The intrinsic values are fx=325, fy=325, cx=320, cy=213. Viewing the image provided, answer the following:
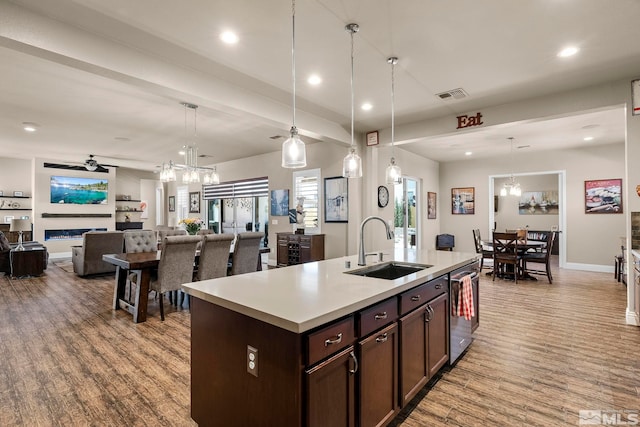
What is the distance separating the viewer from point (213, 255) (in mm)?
4188

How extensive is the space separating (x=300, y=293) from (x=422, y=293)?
36.3 inches

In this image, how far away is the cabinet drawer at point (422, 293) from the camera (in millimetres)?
1994

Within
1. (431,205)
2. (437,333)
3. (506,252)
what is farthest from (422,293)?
(431,205)

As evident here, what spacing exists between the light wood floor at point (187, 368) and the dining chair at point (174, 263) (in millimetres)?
401

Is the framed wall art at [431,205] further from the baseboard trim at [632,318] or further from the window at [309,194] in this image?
the baseboard trim at [632,318]

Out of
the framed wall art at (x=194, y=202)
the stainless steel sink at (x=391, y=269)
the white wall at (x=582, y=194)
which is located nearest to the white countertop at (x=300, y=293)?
the stainless steel sink at (x=391, y=269)

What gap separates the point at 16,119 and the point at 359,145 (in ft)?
18.8

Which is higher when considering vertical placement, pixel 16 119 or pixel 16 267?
pixel 16 119

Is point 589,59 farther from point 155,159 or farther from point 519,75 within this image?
point 155,159

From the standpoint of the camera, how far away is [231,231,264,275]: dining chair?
4527 millimetres

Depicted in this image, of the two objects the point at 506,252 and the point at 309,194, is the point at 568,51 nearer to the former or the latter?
the point at 506,252

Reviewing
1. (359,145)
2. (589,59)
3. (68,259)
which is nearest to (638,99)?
(589,59)

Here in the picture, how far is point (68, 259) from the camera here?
9.10 metres

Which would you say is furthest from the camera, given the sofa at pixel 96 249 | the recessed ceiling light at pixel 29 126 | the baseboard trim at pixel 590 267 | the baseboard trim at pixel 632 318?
the baseboard trim at pixel 590 267
